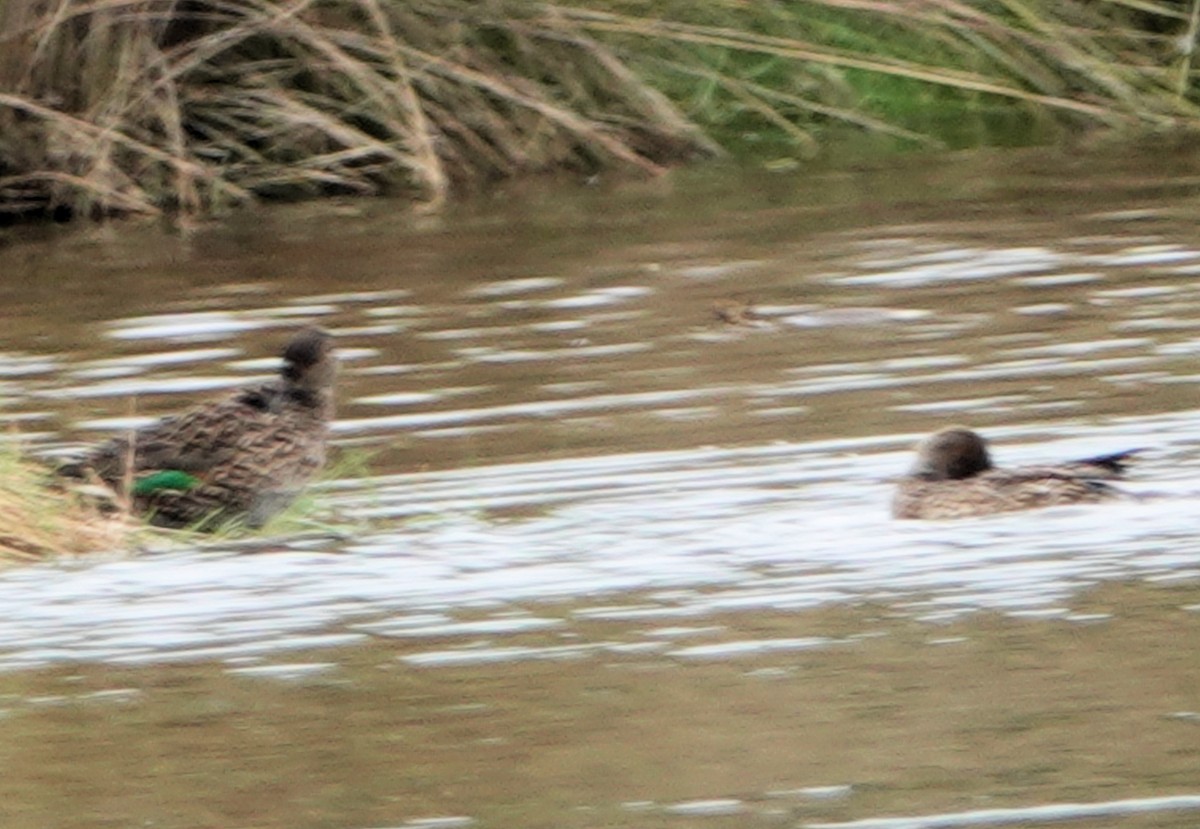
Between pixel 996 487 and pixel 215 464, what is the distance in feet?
6.81

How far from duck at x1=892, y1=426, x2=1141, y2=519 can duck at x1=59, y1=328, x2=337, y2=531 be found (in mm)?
1668

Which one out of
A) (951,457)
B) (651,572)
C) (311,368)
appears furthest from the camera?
(311,368)

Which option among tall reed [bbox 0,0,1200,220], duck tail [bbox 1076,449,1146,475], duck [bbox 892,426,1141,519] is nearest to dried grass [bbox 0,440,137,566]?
duck [bbox 892,426,1141,519]

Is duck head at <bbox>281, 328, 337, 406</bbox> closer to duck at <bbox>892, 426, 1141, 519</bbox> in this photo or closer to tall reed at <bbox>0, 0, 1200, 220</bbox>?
duck at <bbox>892, 426, 1141, 519</bbox>

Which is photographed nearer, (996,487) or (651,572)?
(651,572)

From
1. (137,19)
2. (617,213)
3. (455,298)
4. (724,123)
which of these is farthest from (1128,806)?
(724,123)

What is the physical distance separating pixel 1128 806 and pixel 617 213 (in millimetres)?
11490

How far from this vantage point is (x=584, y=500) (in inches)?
337

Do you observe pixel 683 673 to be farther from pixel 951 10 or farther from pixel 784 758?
pixel 951 10

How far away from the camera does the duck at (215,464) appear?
8.56 meters

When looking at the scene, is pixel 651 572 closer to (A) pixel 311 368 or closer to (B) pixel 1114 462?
(B) pixel 1114 462

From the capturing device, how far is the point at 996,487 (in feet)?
26.9

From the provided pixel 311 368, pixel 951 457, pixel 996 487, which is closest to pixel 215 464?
pixel 311 368

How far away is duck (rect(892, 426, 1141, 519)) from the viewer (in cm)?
803
